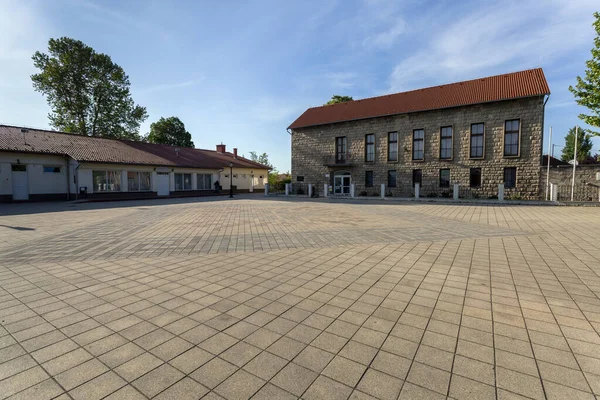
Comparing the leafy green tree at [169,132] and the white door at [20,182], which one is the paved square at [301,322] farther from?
the leafy green tree at [169,132]

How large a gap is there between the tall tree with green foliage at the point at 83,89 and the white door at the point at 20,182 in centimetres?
1585

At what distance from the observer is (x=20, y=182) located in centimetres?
2073

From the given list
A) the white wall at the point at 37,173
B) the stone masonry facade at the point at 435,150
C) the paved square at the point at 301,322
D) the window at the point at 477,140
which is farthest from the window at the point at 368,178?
the white wall at the point at 37,173

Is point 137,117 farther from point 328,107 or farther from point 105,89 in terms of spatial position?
point 328,107

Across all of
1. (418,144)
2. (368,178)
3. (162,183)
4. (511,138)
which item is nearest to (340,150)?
(368,178)

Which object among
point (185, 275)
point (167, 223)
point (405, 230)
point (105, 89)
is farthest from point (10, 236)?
point (105, 89)

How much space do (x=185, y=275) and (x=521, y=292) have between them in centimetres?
505

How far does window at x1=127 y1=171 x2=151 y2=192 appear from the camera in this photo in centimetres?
2605

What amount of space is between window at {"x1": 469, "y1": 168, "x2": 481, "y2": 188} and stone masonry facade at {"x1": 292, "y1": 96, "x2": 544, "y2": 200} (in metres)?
0.25

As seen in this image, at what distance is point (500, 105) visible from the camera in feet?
71.6

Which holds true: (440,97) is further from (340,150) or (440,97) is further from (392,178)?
(340,150)

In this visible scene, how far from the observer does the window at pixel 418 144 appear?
25281 millimetres

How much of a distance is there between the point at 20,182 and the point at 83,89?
1755cm

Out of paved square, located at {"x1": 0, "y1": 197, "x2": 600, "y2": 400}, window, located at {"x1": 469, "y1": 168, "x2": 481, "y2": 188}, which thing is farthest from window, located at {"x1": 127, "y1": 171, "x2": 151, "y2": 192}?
window, located at {"x1": 469, "y1": 168, "x2": 481, "y2": 188}
